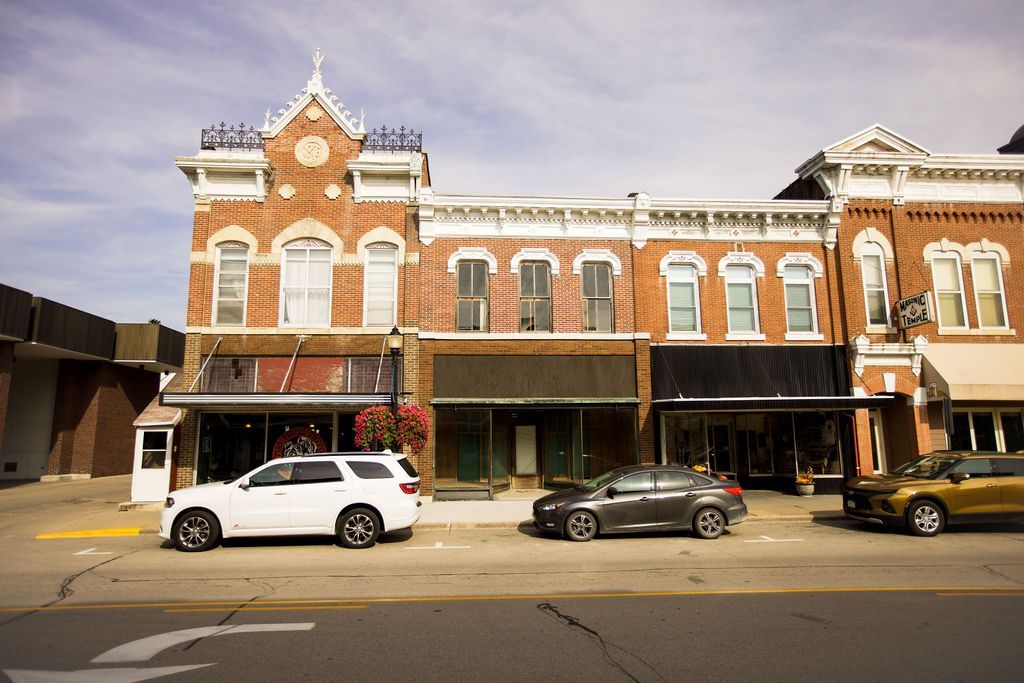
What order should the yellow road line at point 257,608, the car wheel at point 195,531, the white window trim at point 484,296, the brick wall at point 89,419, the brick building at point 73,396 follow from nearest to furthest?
the yellow road line at point 257,608 → the car wheel at point 195,531 → the white window trim at point 484,296 → the brick building at point 73,396 → the brick wall at point 89,419

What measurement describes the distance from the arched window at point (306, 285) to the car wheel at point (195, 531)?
7.27 meters

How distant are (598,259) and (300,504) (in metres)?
11.1

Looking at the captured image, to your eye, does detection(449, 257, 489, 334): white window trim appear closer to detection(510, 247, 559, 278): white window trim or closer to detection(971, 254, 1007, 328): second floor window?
detection(510, 247, 559, 278): white window trim

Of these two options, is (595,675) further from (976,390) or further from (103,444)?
(103,444)

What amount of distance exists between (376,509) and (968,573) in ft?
30.6

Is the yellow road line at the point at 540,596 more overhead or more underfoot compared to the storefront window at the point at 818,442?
more underfoot

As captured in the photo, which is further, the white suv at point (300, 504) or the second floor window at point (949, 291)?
the second floor window at point (949, 291)

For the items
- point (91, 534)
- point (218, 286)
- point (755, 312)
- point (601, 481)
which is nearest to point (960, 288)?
point (755, 312)

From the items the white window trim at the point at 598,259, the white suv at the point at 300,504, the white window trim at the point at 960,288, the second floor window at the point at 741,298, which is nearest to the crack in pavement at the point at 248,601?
the white suv at the point at 300,504

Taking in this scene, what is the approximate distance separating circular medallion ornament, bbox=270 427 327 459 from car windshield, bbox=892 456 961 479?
14.1 meters

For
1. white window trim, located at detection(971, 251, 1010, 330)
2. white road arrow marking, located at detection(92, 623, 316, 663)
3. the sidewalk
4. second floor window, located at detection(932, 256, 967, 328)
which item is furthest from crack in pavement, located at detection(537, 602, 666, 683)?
white window trim, located at detection(971, 251, 1010, 330)

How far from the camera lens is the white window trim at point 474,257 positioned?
59.5 ft

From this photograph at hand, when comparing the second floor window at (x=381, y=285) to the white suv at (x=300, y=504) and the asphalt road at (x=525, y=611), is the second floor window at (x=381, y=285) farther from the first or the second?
the asphalt road at (x=525, y=611)

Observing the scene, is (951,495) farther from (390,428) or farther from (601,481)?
(390,428)
